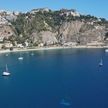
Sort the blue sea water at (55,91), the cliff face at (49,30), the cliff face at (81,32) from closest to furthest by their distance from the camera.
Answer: the blue sea water at (55,91), the cliff face at (49,30), the cliff face at (81,32)

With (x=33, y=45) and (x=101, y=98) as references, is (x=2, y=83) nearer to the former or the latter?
(x=101, y=98)

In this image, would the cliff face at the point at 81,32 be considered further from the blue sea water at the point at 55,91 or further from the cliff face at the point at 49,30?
the blue sea water at the point at 55,91

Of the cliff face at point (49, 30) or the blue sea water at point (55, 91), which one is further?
the cliff face at point (49, 30)

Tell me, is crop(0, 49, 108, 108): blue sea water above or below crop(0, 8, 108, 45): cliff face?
below

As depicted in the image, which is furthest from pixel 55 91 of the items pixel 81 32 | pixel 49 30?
pixel 81 32

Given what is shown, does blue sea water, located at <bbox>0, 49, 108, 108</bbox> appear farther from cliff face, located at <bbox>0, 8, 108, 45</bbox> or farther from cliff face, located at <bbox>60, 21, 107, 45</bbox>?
cliff face, located at <bbox>60, 21, 107, 45</bbox>

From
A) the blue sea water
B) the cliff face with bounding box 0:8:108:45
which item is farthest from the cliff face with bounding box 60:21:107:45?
the blue sea water

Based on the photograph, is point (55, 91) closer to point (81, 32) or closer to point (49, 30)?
point (49, 30)

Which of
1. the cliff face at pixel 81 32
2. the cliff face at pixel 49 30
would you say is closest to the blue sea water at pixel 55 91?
the cliff face at pixel 49 30
